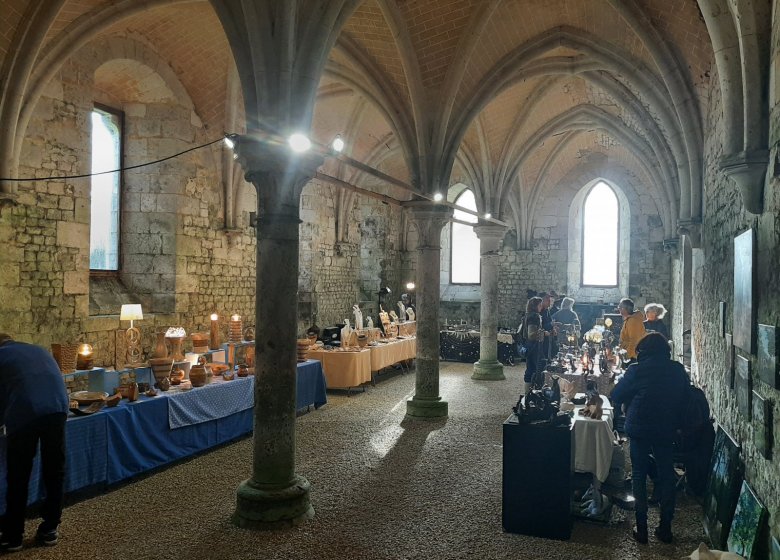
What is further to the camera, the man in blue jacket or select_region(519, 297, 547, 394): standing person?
select_region(519, 297, 547, 394): standing person

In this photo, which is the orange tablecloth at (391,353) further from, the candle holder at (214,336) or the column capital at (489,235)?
the candle holder at (214,336)

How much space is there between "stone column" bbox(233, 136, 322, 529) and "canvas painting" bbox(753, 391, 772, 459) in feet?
10.7

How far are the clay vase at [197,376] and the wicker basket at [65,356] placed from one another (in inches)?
49.7

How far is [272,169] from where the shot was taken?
477cm

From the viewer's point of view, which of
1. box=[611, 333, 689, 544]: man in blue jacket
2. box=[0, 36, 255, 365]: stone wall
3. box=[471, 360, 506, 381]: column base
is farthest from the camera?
box=[471, 360, 506, 381]: column base

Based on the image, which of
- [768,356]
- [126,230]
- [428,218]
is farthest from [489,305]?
[768,356]

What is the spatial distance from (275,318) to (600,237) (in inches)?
549

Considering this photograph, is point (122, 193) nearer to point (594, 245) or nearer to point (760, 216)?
point (760, 216)

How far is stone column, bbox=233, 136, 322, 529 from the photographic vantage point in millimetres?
4754

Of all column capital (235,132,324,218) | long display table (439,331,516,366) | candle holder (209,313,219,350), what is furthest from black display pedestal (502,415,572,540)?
long display table (439,331,516,366)

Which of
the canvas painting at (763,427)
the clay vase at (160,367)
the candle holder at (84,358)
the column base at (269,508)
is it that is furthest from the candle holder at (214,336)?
the canvas painting at (763,427)

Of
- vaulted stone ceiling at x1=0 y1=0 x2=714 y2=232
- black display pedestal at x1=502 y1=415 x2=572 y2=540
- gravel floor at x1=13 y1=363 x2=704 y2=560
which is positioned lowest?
gravel floor at x1=13 y1=363 x2=704 y2=560

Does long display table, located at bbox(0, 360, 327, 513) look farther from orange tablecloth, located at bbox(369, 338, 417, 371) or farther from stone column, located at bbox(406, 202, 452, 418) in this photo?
orange tablecloth, located at bbox(369, 338, 417, 371)

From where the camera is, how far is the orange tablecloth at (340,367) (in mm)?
9688
